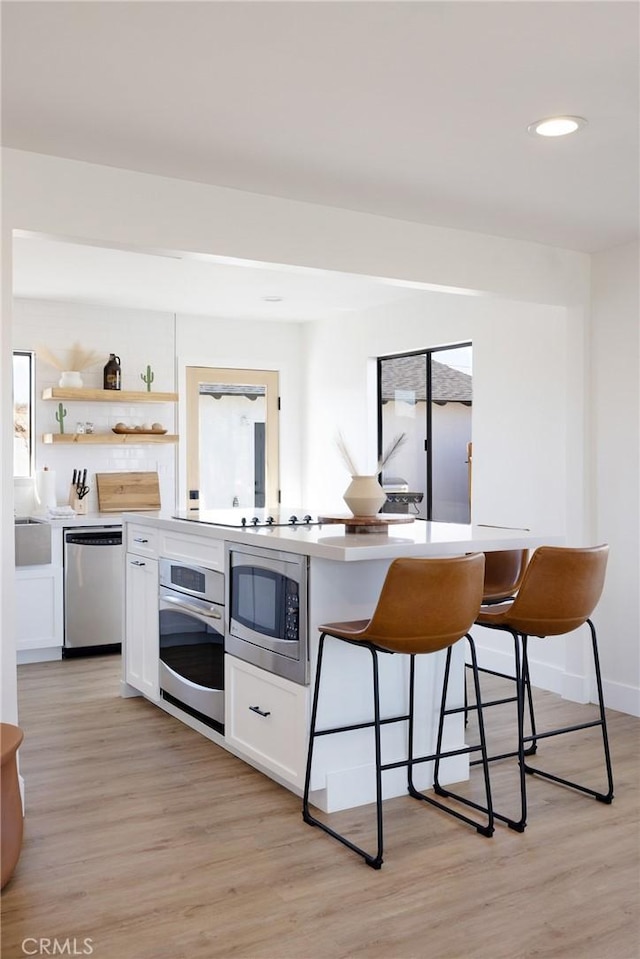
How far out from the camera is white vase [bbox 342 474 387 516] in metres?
3.54

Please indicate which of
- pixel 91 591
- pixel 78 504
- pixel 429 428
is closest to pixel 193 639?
pixel 91 591

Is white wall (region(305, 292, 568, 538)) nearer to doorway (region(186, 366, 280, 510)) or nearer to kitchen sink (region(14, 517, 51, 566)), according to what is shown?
doorway (region(186, 366, 280, 510))

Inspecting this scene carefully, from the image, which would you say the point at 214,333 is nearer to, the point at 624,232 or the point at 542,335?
the point at 542,335

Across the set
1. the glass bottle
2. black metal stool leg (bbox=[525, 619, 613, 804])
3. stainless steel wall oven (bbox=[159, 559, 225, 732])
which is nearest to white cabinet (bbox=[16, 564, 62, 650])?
the glass bottle

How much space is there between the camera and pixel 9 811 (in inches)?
102

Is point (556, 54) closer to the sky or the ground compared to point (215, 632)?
closer to the sky

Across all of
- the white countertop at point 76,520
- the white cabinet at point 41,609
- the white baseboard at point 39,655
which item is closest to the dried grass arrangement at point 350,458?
the white countertop at point 76,520

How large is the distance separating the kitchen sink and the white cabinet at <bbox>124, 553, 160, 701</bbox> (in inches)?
42.9

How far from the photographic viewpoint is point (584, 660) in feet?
15.2

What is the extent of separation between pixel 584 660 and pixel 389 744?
1777mm

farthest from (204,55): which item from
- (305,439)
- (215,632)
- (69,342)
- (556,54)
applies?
(305,439)

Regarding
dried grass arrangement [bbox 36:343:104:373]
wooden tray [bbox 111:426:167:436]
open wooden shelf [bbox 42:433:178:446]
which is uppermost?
dried grass arrangement [bbox 36:343:104:373]

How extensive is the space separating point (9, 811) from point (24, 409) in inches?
167

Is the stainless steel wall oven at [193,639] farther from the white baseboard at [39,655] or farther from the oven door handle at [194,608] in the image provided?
the white baseboard at [39,655]
